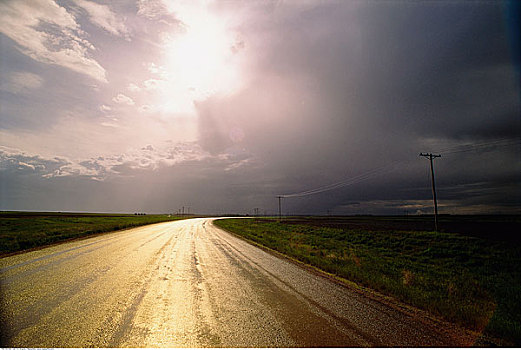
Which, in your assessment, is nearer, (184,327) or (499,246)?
(184,327)

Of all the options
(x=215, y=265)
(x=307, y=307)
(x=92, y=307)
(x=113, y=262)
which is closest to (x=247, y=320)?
(x=307, y=307)

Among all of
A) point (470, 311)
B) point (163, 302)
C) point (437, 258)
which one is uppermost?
point (163, 302)

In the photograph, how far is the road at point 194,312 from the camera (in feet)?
15.3

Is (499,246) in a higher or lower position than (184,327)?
lower

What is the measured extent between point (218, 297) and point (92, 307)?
3.03 m

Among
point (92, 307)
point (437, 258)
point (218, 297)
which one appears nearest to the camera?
point (92, 307)

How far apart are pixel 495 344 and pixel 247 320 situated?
488 cm

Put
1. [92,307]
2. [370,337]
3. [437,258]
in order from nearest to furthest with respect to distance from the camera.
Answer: [370,337] → [92,307] → [437,258]

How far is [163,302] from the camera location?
6559 millimetres

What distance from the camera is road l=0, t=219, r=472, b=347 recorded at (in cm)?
468

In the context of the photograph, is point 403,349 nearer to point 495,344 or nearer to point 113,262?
point 495,344

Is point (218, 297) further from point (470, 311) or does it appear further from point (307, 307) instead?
point (470, 311)

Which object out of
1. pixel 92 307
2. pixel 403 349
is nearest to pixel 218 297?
pixel 92 307

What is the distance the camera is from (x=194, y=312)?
5.97 m
